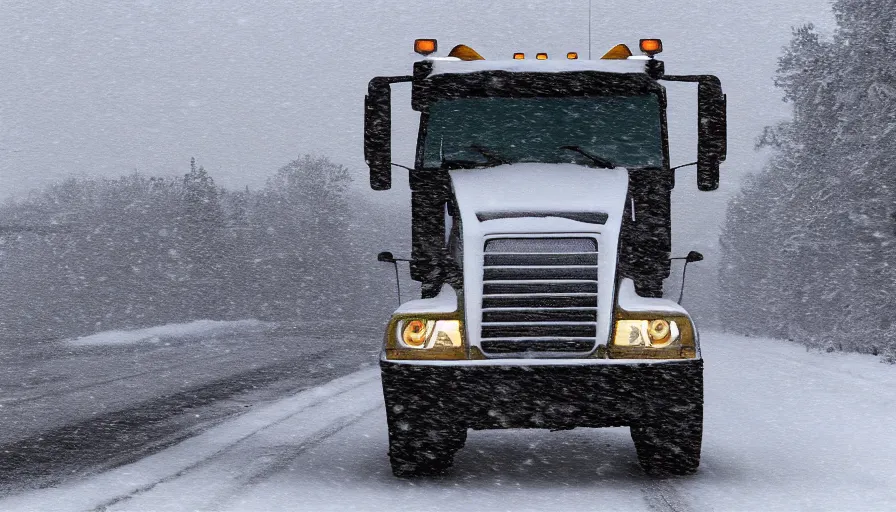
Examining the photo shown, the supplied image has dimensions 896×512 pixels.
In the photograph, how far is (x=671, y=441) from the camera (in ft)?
24.1

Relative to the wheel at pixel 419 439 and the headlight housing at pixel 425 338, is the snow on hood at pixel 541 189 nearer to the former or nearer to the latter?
the headlight housing at pixel 425 338

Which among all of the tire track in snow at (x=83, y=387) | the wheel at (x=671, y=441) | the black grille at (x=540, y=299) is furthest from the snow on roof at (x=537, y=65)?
the tire track in snow at (x=83, y=387)

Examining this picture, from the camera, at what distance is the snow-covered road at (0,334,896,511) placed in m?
6.72

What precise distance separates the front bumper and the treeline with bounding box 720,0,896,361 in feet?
68.1

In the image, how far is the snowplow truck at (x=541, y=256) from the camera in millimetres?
6926

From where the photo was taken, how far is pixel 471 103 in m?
8.34

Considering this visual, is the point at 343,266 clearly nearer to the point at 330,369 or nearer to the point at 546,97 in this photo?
the point at 330,369

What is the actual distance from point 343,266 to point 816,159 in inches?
2168

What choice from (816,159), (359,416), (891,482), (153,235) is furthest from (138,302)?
(891,482)

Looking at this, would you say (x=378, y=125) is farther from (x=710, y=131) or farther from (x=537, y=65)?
(x=710, y=131)

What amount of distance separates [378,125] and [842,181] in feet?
110

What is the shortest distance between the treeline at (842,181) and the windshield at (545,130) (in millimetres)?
19703

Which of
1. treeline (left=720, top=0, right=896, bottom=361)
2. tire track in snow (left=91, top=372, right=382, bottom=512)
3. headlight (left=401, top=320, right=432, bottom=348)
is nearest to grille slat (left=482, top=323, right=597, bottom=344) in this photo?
headlight (left=401, top=320, right=432, bottom=348)

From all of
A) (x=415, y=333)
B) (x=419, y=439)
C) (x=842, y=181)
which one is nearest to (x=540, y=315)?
(x=415, y=333)
